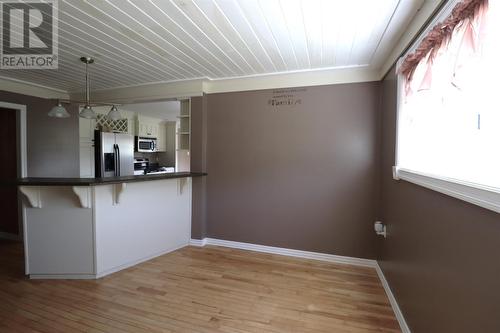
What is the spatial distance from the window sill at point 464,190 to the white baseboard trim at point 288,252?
1726 mm

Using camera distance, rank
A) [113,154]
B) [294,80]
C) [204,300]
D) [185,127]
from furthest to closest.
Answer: [113,154] → [185,127] → [294,80] → [204,300]

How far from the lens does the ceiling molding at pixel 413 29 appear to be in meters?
1.55

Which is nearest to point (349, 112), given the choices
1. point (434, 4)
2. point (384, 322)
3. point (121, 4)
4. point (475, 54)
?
point (434, 4)

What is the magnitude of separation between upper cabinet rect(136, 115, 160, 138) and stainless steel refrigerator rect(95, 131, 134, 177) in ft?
2.92

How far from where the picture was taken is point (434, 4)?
150 cm

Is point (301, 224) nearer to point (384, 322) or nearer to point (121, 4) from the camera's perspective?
point (384, 322)

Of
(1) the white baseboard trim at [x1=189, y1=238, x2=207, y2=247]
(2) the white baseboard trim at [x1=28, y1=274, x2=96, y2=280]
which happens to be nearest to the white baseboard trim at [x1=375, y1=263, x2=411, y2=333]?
(1) the white baseboard trim at [x1=189, y1=238, x2=207, y2=247]

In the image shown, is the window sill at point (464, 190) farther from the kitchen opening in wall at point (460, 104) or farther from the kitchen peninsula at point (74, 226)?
the kitchen peninsula at point (74, 226)

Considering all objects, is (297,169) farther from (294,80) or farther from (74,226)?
(74,226)

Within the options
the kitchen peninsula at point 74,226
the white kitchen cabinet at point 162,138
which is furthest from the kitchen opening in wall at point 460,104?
the white kitchen cabinet at point 162,138

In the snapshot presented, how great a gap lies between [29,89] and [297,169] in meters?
4.30

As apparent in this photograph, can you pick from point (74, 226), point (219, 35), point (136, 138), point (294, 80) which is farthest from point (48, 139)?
point (294, 80)

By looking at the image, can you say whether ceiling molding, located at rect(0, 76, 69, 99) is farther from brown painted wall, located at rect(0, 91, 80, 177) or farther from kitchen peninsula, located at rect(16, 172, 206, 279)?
kitchen peninsula, located at rect(16, 172, 206, 279)

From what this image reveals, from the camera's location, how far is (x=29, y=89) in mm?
3650
